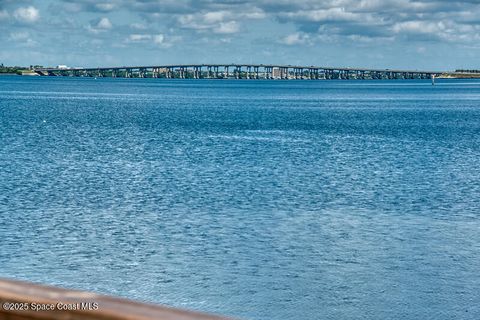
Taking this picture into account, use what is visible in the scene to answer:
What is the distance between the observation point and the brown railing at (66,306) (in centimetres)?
294

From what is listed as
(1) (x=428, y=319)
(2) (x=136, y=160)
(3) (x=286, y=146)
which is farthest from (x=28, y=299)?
(3) (x=286, y=146)

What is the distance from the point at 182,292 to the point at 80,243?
693 centimetres

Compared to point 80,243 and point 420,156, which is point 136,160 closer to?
point 420,156

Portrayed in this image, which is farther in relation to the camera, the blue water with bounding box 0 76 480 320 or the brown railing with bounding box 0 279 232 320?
the blue water with bounding box 0 76 480 320

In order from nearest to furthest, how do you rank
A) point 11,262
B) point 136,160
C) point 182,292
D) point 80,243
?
point 182,292
point 11,262
point 80,243
point 136,160

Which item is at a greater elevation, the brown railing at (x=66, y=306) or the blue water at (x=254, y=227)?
the brown railing at (x=66, y=306)

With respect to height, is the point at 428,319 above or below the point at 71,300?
below

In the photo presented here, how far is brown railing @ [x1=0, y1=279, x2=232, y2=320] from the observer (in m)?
2.94

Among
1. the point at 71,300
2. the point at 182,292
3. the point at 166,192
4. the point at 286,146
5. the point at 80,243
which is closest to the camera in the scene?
the point at 71,300

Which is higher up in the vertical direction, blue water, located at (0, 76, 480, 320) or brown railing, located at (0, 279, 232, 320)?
brown railing, located at (0, 279, 232, 320)

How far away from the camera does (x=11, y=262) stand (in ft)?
83.4

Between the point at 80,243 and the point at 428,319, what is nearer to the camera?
the point at 428,319

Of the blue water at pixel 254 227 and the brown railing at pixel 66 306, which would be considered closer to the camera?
the brown railing at pixel 66 306

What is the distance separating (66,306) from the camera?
3.04m
